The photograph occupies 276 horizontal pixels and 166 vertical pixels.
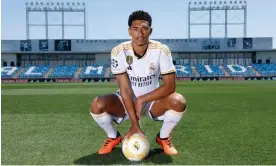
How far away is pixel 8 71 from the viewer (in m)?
59.8

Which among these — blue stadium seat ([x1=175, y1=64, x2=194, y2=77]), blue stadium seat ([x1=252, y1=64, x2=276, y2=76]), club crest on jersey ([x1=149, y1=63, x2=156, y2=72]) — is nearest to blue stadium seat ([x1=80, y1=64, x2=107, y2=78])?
blue stadium seat ([x1=175, y1=64, x2=194, y2=77])

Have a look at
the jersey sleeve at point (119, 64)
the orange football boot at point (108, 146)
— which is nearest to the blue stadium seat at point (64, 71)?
the orange football boot at point (108, 146)

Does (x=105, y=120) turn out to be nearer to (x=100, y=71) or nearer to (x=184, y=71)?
(x=100, y=71)

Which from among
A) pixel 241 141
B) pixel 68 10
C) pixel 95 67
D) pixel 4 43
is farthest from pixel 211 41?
pixel 241 141

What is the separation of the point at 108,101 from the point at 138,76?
59 centimetres

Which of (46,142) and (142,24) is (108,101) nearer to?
(142,24)

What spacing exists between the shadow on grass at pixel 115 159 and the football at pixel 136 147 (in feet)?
0.35

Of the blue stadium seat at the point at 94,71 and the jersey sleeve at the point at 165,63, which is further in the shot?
the blue stadium seat at the point at 94,71

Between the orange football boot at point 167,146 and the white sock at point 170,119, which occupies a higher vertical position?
the white sock at point 170,119

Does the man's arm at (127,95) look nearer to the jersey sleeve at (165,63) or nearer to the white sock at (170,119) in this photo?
the jersey sleeve at (165,63)

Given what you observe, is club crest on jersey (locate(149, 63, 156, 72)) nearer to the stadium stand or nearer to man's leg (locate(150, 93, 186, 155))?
man's leg (locate(150, 93, 186, 155))

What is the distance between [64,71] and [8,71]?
8765mm

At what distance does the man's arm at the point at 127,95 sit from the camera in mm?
5036

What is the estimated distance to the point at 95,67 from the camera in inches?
2410
